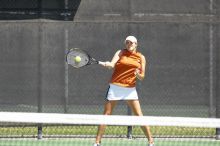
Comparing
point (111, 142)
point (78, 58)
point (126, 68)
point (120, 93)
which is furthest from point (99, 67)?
point (78, 58)

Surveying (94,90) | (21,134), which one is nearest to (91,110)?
(94,90)

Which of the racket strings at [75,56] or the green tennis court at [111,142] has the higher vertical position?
the racket strings at [75,56]

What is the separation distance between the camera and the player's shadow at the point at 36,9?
32.4 feet

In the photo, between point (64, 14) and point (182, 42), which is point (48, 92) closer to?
point (64, 14)

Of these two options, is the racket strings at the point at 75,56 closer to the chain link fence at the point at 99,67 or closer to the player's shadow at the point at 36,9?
the chain link fence at the point at 99,67

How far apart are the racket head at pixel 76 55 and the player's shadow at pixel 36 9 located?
5.85ft

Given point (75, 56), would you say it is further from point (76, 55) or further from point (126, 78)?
point (126, 78)

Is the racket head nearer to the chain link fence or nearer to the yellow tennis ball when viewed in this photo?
the yellow tennis ball

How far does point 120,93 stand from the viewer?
8281 mm

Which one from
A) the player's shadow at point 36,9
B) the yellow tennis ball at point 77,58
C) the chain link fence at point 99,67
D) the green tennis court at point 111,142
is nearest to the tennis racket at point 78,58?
the yellow tennis ball at point 77,58

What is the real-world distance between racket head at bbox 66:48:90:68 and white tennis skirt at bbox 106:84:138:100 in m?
0.45

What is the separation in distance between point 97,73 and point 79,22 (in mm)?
721

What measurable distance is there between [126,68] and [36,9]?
6.82 ft

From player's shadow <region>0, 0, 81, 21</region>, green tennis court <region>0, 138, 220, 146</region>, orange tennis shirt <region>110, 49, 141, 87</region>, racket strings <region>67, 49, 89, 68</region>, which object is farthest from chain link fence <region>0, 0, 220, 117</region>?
racket strings <region>67, 49, 89, 68</region>
